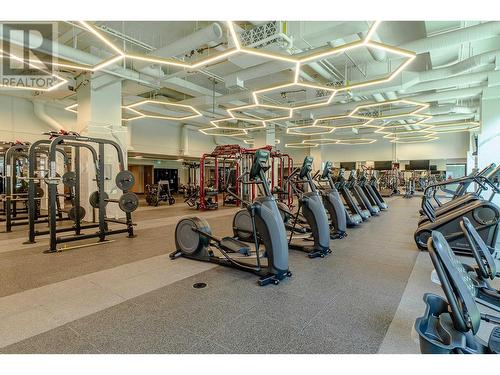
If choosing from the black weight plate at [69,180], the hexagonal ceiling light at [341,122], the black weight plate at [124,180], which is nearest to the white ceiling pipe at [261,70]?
the black weight plate at [124,180]

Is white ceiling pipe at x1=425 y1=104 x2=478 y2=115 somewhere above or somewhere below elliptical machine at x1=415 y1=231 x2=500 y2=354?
above

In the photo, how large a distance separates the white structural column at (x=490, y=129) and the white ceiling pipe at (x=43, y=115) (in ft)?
46.6

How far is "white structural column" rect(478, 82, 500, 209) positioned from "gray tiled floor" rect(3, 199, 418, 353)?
5.95 meters

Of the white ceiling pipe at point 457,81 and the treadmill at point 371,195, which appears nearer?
the white ceiling pipe at point 457,81

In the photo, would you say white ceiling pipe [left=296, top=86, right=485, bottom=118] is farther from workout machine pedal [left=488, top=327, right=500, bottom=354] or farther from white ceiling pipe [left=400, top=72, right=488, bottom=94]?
workout machine pedal [left=488, top=327, right=500, bottom=354]

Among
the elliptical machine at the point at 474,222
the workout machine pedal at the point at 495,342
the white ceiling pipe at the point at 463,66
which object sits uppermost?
the white ceiling pipe at the point at 463,66

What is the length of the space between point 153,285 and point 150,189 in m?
9.48

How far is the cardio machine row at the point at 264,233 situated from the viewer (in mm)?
3307

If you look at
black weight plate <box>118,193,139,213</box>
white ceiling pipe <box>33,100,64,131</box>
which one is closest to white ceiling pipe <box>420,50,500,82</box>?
black weight plate <box>118,193,139,213</box>

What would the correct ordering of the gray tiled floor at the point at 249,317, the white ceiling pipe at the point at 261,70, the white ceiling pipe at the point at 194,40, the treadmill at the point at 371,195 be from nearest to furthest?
the gray tiled floor at the point at 249,317, the white ceiling pipe at the point at 194,40, the white ceiling pipe at the point at 261,70, the treadmill at the point at 371,195

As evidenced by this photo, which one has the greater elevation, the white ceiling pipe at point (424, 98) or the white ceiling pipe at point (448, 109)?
the white ceiling pipe at point (448, 109)

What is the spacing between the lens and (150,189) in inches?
474

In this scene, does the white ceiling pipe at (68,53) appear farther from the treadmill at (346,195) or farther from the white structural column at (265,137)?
the white structural column at (265,137)

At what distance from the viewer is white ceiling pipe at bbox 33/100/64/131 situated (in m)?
10.2
